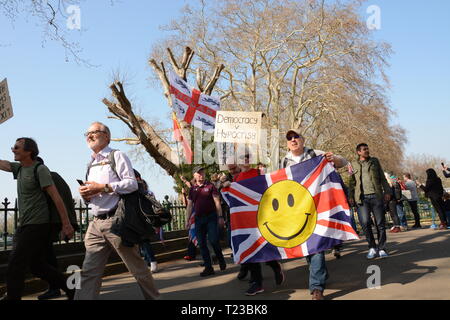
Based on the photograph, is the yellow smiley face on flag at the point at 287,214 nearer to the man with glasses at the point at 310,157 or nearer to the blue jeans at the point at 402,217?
the man with glasses at the point at 310,157

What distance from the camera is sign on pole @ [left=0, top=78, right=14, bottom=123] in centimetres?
567

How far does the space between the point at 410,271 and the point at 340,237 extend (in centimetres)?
171

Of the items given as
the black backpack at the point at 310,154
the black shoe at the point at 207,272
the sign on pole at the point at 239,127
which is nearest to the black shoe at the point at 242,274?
the black shoe at the point at 207,272

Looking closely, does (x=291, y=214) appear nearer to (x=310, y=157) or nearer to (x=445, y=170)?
(x=310, y=157)

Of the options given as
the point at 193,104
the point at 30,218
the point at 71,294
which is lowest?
the point at 71,294

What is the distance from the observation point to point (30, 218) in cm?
477

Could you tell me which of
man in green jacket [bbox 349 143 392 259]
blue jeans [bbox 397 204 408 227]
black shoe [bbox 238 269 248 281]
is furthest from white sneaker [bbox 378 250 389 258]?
blue jeans [bbox 397 204 408 227]

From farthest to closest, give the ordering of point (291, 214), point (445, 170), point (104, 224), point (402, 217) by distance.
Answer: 1. point (402, 217)
2. point (445, 170)
3. point (291, 214)
4. point (104, 224)

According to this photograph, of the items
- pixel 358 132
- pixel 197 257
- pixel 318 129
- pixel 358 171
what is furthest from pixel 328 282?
pixel 318 129

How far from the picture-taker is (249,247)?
5.68 m

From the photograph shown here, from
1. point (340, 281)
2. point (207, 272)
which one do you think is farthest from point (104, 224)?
point (207, 272)

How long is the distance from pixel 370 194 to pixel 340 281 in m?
2.48

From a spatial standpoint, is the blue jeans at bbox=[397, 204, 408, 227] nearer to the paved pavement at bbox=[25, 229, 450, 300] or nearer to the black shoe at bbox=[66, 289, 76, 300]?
the paved pavement at bbox=[25, 229, 450, 300]
